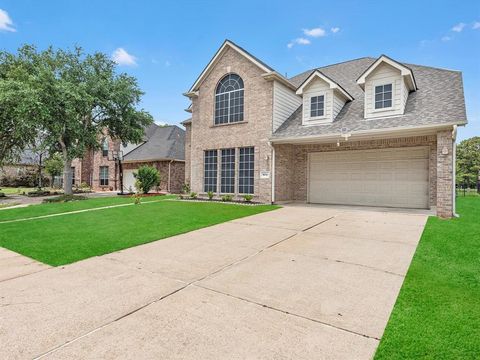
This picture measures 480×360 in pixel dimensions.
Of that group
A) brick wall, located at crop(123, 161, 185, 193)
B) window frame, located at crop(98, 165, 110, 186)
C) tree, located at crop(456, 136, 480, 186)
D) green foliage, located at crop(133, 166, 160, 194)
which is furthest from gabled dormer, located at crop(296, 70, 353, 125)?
tree, located at crop(456, 136, 480, 186)

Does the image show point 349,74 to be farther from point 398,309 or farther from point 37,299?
point 37,299

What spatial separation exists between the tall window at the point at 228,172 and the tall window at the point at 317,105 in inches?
183

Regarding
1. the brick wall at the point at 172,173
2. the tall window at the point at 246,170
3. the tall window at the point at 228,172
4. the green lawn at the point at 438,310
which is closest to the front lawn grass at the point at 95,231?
the tall window at the point at 246,170

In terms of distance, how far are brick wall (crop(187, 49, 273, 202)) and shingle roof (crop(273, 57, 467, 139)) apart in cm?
114

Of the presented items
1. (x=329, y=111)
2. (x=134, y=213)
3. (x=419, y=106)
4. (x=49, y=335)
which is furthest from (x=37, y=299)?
(x=419, y=106)

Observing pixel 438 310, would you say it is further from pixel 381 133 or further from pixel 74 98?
pixel 74 98

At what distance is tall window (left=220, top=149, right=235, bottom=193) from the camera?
49.4ft

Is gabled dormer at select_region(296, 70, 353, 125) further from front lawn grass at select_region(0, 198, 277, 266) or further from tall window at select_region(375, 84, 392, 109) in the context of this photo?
front lawn grass at select_region(0, 198, 277, 266)

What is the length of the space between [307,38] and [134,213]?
691 inches

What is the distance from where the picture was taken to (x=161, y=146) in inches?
1002

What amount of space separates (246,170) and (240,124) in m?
2.51

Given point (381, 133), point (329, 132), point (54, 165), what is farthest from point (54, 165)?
point (381, 133)

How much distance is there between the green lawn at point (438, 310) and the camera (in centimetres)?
243

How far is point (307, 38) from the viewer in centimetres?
2008
